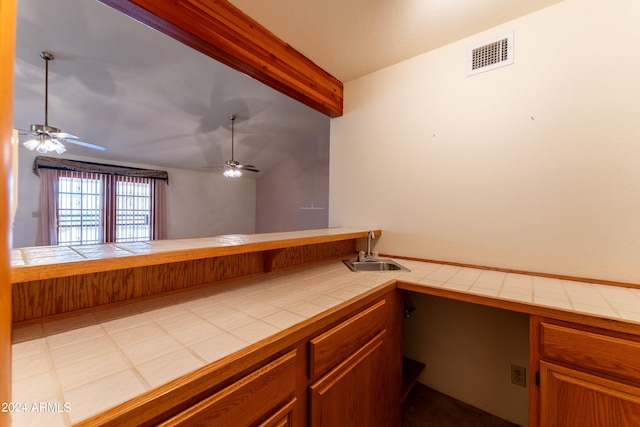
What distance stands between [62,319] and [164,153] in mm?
5314

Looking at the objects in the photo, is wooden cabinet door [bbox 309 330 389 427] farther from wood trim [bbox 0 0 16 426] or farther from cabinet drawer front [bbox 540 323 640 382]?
wood trim [bbox 0 0 16 426]

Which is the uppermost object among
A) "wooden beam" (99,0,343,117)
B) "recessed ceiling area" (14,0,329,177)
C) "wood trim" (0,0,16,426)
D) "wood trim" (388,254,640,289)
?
"recessed ceiling area" (14,0,329,177)

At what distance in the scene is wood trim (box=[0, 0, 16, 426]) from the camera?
0.36m

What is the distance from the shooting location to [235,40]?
4.90 feet

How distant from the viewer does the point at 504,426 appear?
1.54m

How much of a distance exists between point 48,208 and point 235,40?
5553mm

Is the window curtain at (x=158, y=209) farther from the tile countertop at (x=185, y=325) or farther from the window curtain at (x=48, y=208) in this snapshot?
the tile countertop at (x=185, y=325)

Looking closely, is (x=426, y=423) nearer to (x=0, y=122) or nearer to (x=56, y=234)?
(x=0, y=122)

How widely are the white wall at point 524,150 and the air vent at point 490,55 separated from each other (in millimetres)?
39

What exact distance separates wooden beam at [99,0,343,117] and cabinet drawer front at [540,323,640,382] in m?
2.00

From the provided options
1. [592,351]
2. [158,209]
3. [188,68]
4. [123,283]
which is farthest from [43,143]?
[592,351]

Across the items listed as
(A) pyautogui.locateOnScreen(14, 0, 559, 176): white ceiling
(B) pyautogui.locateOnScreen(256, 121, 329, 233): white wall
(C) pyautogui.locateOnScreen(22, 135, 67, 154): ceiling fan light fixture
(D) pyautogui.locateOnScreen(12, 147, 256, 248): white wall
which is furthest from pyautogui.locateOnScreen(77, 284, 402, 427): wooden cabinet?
(D) pyautogui.locateOnScreen(12, 147, 256, 248): white wall

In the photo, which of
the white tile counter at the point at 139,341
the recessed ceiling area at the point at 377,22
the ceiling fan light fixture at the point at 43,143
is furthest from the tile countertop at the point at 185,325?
the ceiling fan light fixture at the point at 43,143

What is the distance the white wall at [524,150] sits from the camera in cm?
129
